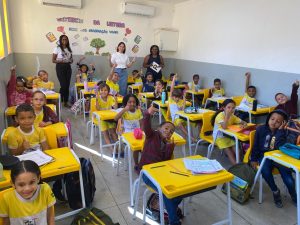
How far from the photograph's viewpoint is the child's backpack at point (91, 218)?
1.82 m

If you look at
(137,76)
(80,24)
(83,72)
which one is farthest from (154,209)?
(80,24)

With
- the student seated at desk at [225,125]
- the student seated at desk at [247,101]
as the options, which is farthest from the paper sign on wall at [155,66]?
the student seated at desk at [225,125]

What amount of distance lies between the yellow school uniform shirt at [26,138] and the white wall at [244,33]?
4.15m

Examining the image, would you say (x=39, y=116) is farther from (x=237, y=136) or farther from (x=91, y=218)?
(x=237, y=136)

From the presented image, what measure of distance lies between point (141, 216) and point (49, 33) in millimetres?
5700

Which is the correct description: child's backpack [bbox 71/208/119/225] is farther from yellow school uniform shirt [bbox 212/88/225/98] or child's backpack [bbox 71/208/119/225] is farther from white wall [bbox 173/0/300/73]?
yellow school uniform shirt [bbox 212/88/225/98]

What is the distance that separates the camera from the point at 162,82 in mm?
6289

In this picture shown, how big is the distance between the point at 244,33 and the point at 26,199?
5082 millimetres

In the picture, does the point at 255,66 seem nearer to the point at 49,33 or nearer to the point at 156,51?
the point at 156,51

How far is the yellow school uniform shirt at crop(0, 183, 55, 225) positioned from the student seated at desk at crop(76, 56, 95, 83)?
17.0 feet

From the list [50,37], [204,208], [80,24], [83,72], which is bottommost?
[204,208]

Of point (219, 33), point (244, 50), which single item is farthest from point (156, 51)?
point (244, 50)

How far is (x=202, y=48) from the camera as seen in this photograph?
21.2 ft

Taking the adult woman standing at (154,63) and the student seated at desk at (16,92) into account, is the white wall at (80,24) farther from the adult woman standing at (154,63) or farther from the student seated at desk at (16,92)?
the student seated at desk at (16,92)
